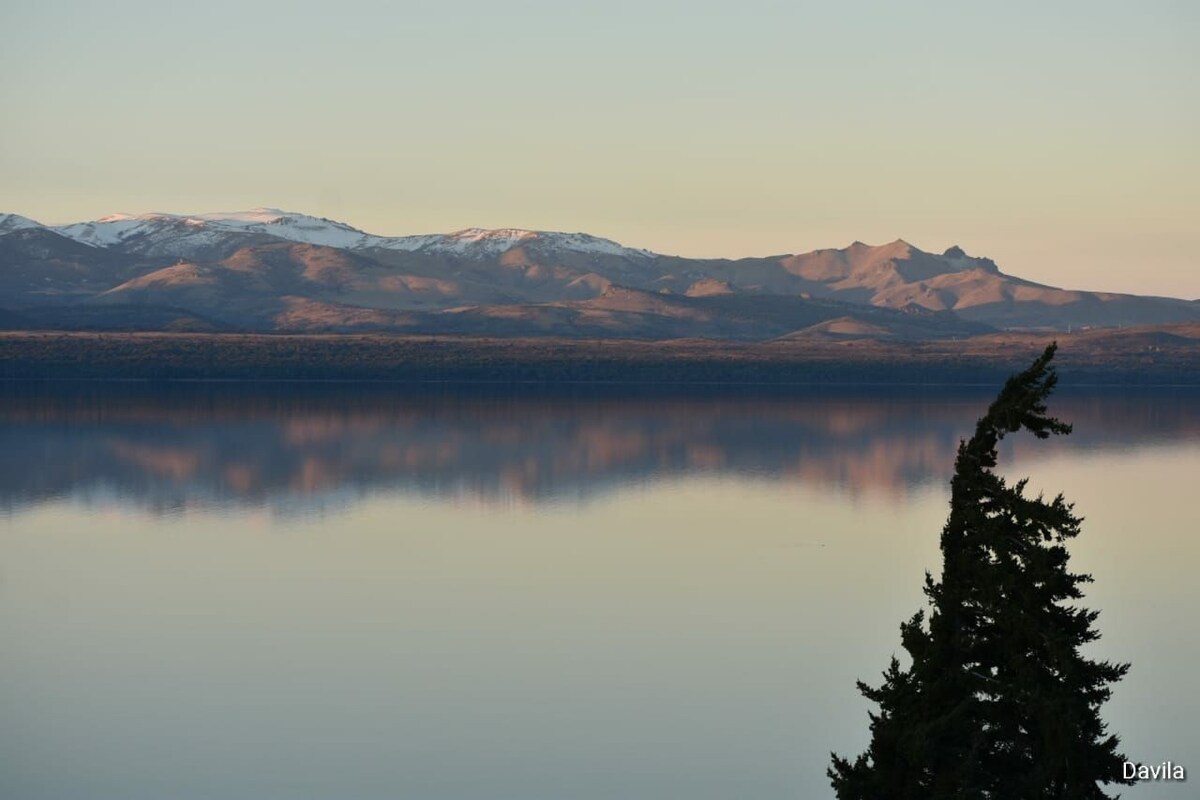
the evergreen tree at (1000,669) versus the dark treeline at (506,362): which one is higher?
the evergreen tree at (1000,669)

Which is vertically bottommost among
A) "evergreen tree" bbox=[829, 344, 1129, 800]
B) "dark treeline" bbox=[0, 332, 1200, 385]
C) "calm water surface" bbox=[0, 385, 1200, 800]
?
"dark treeline" bbox=[0, 332, 1200, 385]

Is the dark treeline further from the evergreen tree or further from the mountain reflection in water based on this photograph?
the evergreen tree

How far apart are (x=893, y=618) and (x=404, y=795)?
11.2 metres

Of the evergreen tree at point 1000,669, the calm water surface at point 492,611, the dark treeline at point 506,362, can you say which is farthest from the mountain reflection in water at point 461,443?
the evergreen tree at point 1000,669

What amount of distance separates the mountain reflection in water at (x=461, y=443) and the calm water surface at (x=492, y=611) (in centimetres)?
34

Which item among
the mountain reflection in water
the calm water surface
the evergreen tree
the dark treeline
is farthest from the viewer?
the dark treeline

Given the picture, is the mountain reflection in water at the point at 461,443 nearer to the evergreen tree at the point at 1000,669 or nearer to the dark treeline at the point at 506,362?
the dark treeline at the point at 506,362

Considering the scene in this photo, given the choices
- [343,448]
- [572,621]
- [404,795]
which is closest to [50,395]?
[343,448]

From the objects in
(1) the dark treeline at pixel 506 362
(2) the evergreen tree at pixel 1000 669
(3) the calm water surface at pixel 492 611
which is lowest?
(1) the dark treeline at pixel 506 362

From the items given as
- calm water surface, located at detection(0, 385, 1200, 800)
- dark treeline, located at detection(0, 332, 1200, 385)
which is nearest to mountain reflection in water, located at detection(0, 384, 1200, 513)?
calm water surface, located at detection(0, 385, 1200, 800)

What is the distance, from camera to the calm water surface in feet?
60.7

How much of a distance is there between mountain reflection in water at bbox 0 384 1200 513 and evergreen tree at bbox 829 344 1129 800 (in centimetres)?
3050

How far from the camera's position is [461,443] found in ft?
198

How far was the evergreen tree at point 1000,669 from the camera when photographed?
11.0m
